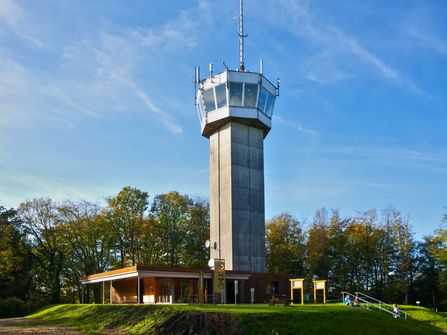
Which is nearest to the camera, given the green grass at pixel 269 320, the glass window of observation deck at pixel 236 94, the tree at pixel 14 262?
the green grass at pixel 269 320

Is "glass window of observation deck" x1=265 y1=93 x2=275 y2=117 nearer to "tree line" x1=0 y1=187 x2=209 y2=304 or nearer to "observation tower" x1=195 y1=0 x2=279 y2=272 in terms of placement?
"observation tower" x1=195 y1=0 x2=279 y2=272

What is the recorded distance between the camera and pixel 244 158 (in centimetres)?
4628

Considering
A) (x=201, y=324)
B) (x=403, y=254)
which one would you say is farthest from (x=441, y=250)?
(x=201, y=324)

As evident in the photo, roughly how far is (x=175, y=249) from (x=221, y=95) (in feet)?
70.5

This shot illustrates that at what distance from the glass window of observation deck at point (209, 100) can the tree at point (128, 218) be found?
52.5ft

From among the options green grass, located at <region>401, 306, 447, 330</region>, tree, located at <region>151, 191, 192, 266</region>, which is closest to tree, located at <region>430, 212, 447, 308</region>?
green grass, located at <region>401, 306, 447, 330</region>

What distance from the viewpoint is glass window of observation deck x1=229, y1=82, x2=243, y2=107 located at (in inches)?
1775

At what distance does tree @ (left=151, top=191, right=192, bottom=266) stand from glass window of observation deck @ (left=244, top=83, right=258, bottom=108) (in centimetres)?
1823

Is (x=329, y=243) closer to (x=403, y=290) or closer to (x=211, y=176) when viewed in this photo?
(x=403, y=290)

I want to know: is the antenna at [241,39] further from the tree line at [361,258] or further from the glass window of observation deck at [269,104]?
the tree line at [361,258]

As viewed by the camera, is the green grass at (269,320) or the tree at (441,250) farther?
the tree at (441,250)

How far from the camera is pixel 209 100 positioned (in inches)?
1836

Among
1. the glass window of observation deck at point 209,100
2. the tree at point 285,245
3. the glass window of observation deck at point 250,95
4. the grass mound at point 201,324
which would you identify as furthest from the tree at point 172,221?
the grass mound at point 201,324

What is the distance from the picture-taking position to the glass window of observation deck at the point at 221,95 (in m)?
45.3
